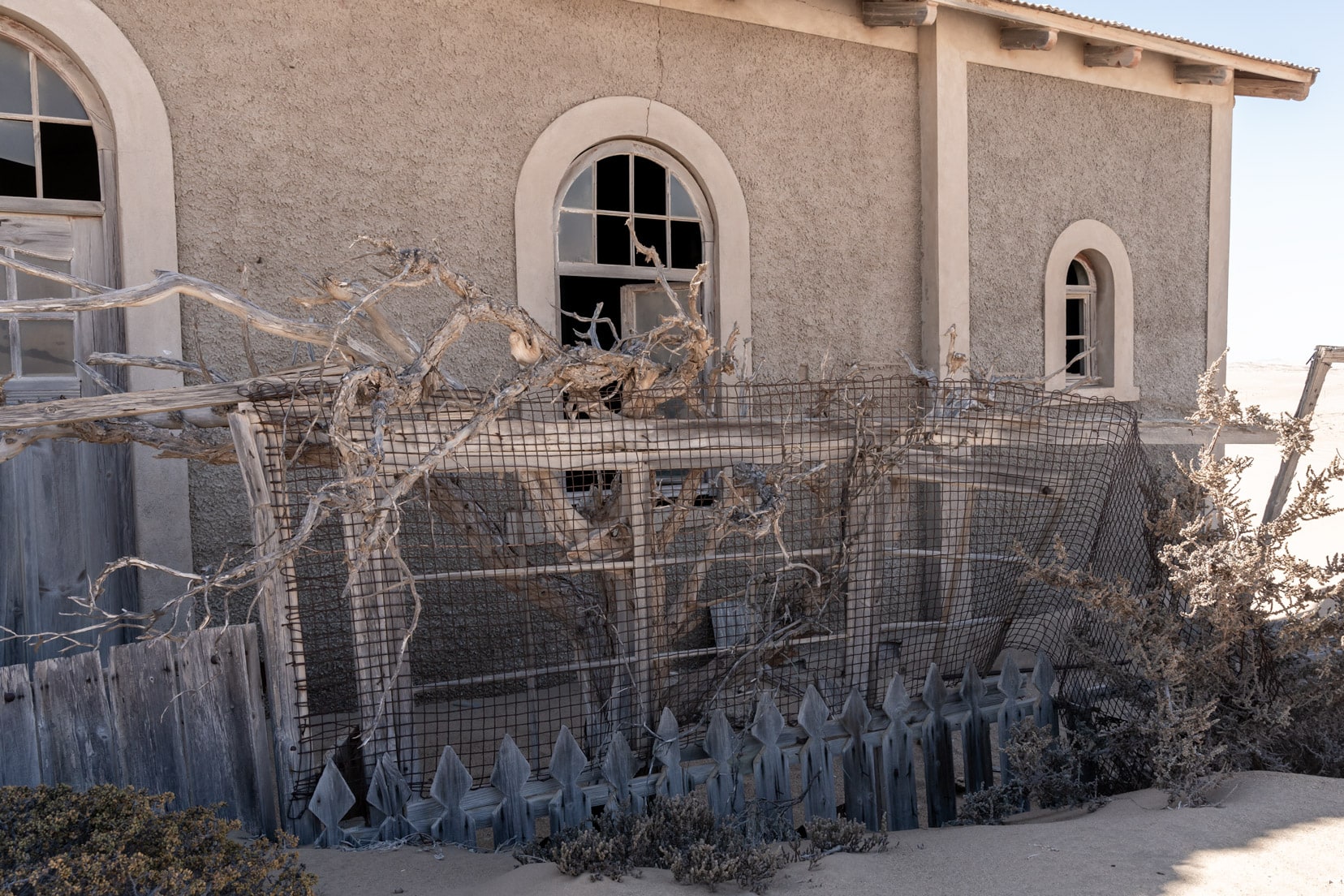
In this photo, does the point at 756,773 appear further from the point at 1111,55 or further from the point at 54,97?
the point at 1111,55

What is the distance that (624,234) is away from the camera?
604cm

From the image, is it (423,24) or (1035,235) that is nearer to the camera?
(423,24)

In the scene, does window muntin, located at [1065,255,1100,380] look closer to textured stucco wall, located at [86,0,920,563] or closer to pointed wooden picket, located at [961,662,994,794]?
textured stucco wall, located at [86,0,920,563]

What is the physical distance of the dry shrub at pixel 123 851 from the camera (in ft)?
7.93

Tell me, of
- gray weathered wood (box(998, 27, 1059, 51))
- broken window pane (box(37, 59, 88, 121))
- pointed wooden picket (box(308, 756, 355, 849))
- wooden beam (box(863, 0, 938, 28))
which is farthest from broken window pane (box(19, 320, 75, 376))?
gray weathered wood (box(998, 27, 1059, 51))

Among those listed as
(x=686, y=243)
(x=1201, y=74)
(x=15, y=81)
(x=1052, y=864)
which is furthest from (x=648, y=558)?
(x=1201, y=74)

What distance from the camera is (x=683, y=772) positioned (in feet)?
12.2

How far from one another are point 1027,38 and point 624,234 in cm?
329

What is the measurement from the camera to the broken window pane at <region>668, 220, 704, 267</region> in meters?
6.18

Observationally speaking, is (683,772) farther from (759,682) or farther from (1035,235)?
(1035,235)

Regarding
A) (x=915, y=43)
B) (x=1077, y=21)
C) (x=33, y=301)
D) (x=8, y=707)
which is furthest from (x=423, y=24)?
(x=1077, y=21)

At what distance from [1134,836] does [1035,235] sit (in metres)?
5.05

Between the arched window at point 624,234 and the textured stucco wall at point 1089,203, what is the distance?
2194 millimetres

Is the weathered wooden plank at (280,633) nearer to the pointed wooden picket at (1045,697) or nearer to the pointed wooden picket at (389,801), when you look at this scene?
the pointed wooden picket at (389,801)
